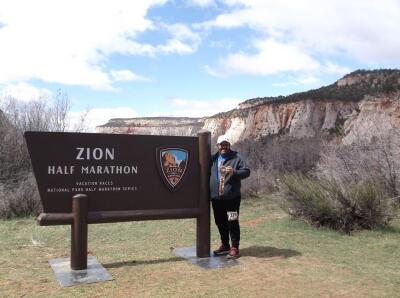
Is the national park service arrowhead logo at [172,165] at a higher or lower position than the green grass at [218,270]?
higher

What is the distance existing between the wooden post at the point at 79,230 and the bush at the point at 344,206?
4.51m

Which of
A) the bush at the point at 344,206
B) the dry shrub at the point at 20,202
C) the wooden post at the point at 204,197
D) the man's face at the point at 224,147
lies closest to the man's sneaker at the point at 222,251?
the wooden post at the point at 204,197

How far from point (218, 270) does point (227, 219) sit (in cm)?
102

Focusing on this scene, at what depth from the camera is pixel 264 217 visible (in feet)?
36.4

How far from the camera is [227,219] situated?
7.16 meters

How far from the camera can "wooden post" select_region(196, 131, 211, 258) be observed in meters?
7.07

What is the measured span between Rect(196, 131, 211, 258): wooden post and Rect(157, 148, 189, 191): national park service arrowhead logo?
0.87 feet

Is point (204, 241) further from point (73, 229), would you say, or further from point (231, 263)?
point (73, 229)

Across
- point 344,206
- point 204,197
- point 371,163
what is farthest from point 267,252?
point 371,163

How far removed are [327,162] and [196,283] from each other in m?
8.16

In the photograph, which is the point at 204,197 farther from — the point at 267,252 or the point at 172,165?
the point at 267,252

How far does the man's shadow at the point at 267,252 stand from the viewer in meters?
7.12

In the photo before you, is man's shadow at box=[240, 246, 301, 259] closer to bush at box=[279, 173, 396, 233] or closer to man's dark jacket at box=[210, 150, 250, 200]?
man's dark jacket at box=[210, 150, 250, 200]

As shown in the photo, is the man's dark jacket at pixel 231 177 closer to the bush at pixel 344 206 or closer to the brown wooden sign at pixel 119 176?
the brown wooden sign at pixel 119 176
